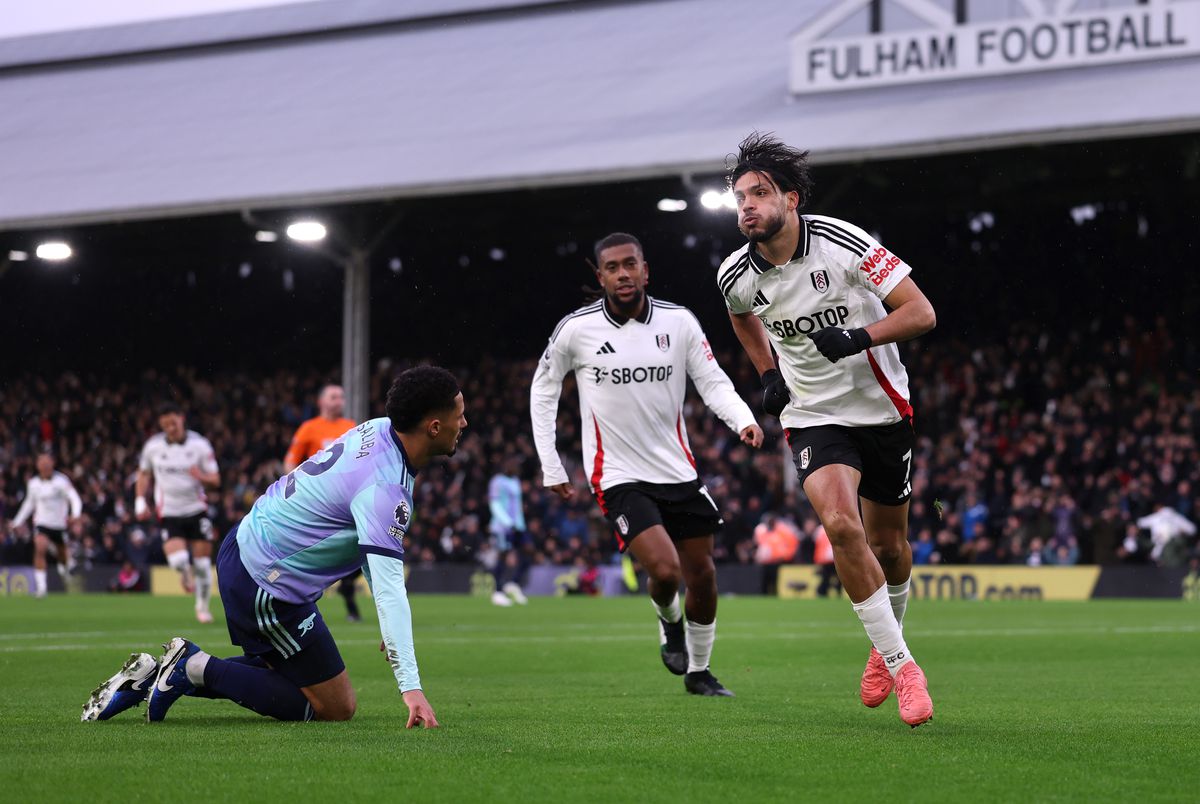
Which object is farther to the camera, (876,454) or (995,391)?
(995,391)

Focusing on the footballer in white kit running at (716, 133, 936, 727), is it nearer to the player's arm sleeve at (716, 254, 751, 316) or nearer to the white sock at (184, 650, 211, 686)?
the player's arm sleeve at (716, 254, 751, 316)

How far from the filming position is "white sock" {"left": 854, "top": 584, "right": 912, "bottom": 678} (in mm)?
6859

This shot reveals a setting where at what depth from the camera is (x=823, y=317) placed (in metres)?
7.37

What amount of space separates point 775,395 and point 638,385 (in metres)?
2.07

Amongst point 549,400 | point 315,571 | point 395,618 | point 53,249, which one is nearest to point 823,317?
point 395,618

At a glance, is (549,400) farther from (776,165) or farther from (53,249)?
(53,249)

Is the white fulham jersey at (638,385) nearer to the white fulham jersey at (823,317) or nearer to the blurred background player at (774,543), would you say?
the white fulham jersey at (823,317)

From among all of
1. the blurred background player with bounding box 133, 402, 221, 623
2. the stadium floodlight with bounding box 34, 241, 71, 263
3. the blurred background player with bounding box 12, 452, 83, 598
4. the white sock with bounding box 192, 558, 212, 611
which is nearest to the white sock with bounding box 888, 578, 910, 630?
the white sock with bounding box 192, 558, 212, 611

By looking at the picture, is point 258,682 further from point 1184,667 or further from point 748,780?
point 1184,667

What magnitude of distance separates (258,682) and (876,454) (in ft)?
9.67

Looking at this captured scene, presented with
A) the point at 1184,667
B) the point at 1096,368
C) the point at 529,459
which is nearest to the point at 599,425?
the point at 1184,667

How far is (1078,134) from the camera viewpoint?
22.4m

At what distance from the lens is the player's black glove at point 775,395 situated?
24.7 ft

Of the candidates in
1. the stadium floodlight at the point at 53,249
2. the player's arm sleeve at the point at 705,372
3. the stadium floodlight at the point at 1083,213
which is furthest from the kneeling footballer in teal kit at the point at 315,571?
the stadium floodlight at the point at 53,249
